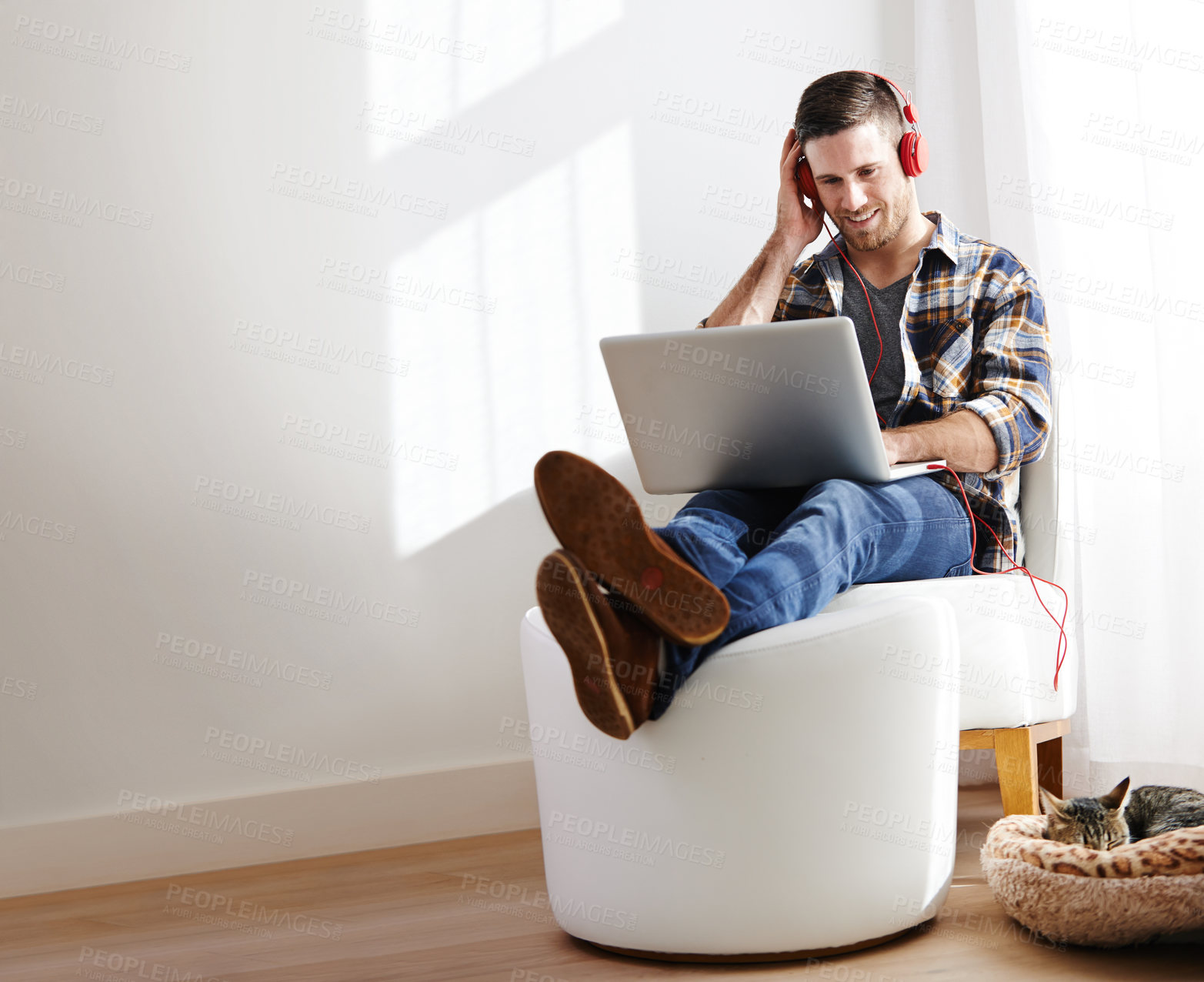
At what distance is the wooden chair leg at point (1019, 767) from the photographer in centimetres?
141

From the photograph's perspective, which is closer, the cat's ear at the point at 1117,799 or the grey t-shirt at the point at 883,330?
the cat's ear at the point at 1117,799

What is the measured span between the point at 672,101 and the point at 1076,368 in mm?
992


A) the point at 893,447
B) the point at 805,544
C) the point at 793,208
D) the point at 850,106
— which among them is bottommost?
the point at 805,544

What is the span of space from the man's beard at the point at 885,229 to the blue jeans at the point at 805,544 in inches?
18.9

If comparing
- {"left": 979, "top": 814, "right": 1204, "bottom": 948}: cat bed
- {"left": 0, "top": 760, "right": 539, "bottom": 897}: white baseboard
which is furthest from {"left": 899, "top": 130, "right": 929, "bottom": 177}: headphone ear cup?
{"left": 0, "top": 760, "right": 539, "bottom": 897}: white baseboard

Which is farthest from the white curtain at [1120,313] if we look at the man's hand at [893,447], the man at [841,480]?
the man's hand at [893,447]

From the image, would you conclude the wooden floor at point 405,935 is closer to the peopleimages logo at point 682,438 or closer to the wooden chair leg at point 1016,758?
the wooden chair leg at point 1016,758

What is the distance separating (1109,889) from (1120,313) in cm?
104

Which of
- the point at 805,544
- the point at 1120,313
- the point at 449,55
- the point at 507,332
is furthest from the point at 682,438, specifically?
the point at 449,55

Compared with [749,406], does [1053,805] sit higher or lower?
lower

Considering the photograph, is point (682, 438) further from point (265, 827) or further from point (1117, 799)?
point (265, 827)

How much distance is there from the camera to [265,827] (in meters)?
1.90

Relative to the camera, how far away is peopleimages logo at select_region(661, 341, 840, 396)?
126 cm

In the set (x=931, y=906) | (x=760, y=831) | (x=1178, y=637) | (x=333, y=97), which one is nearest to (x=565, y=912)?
(x=760, y=831)
